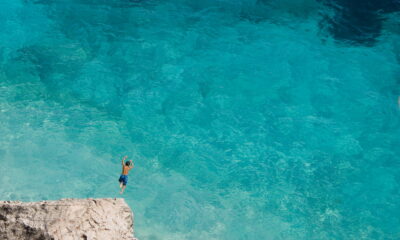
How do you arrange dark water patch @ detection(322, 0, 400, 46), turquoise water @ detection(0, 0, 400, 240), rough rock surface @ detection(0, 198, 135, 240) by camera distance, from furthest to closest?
dark water patch @ detection(322, 0, 400, 46) → turquoise water @ detection(0, 0, 400, 240) → rough rock surface @ detection(0, 198, 135, 240)

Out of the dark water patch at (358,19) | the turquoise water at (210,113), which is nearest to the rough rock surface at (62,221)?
the turquoise water at (210,113)

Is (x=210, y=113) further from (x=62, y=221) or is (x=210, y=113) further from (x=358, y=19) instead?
(x=62, y=221)

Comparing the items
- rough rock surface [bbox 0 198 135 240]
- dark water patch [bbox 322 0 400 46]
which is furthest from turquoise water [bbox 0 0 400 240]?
rough rock surface [bbox 0 198 135 240]

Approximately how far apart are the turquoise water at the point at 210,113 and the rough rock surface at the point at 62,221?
18.8 ft

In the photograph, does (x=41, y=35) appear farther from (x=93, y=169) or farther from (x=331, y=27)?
(x=331, y=27)

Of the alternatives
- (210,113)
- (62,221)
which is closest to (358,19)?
(210,113)

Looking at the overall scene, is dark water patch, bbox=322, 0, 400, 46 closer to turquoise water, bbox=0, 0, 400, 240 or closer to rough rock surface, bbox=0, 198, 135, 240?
turquoise water, bbox=0, 0, 400, 240

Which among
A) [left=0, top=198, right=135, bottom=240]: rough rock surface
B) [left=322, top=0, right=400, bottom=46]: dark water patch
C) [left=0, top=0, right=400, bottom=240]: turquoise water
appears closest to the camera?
[left=0, top=198, right=135, bottom=240]: rough rock surface

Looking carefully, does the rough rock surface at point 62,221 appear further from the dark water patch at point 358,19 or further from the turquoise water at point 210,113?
the dark water patch at point 358,19

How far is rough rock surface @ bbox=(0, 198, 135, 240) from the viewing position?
19.9 feet

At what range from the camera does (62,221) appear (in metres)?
6.14

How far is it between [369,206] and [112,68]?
10548 millimetres

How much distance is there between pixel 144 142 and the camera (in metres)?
14.7

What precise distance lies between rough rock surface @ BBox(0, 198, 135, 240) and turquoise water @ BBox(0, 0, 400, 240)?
5731 millimetres
